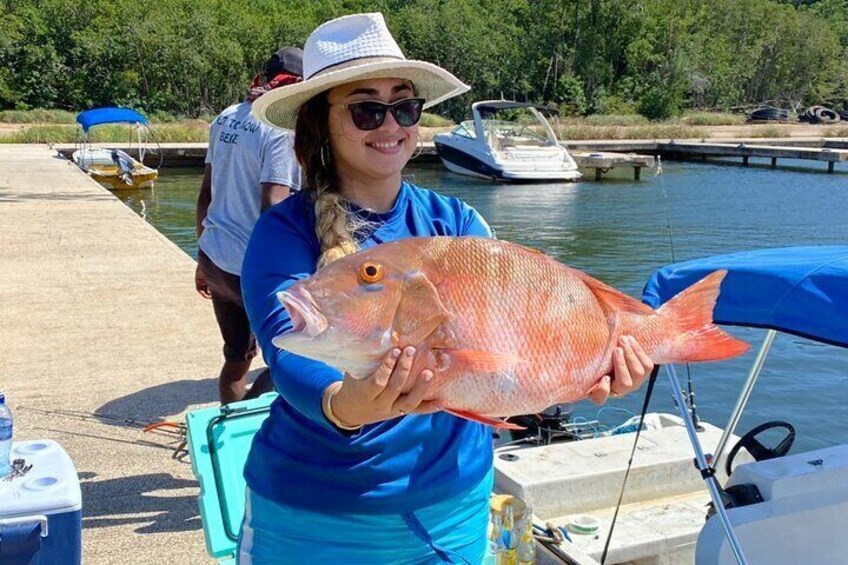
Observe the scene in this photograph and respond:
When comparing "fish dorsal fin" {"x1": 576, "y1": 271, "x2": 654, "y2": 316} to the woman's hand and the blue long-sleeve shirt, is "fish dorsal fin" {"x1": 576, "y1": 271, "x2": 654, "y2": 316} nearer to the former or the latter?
the woman's hand

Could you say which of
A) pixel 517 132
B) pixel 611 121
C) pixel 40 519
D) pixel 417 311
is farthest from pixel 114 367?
pixel 611 121

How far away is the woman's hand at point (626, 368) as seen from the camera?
77.7 inches

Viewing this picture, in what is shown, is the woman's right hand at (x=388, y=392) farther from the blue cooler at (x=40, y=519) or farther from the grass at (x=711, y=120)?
the grass at (x=711, y=120)

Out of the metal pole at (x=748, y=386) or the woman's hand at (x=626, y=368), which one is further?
the metal pole at (x=748, y=386)

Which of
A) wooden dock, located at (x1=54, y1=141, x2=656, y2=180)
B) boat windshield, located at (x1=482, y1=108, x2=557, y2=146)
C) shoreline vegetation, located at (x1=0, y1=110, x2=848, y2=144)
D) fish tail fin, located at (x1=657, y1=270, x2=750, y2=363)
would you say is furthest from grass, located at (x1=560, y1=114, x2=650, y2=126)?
fish tail fin, located at (x1=657, y1=270, x2=750, y2=363)

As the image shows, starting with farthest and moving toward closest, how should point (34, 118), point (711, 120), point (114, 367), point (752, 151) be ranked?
1. point (711, 120)
2. point (34, 118)
3. point (752, 151)
4. point (114, 367)

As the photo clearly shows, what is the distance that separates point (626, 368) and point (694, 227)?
22327 mm

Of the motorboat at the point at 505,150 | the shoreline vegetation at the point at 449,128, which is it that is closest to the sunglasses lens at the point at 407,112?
the motorboat at the point at 505,150

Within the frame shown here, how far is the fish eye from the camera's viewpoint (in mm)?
1704

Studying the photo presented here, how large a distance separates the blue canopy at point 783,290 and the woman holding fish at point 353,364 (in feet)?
4.07

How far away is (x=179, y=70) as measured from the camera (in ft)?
185

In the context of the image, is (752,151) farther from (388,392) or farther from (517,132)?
(388,392)

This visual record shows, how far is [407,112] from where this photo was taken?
2.29 m

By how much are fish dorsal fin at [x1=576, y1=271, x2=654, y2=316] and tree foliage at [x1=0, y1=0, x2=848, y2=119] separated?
5626 cm
